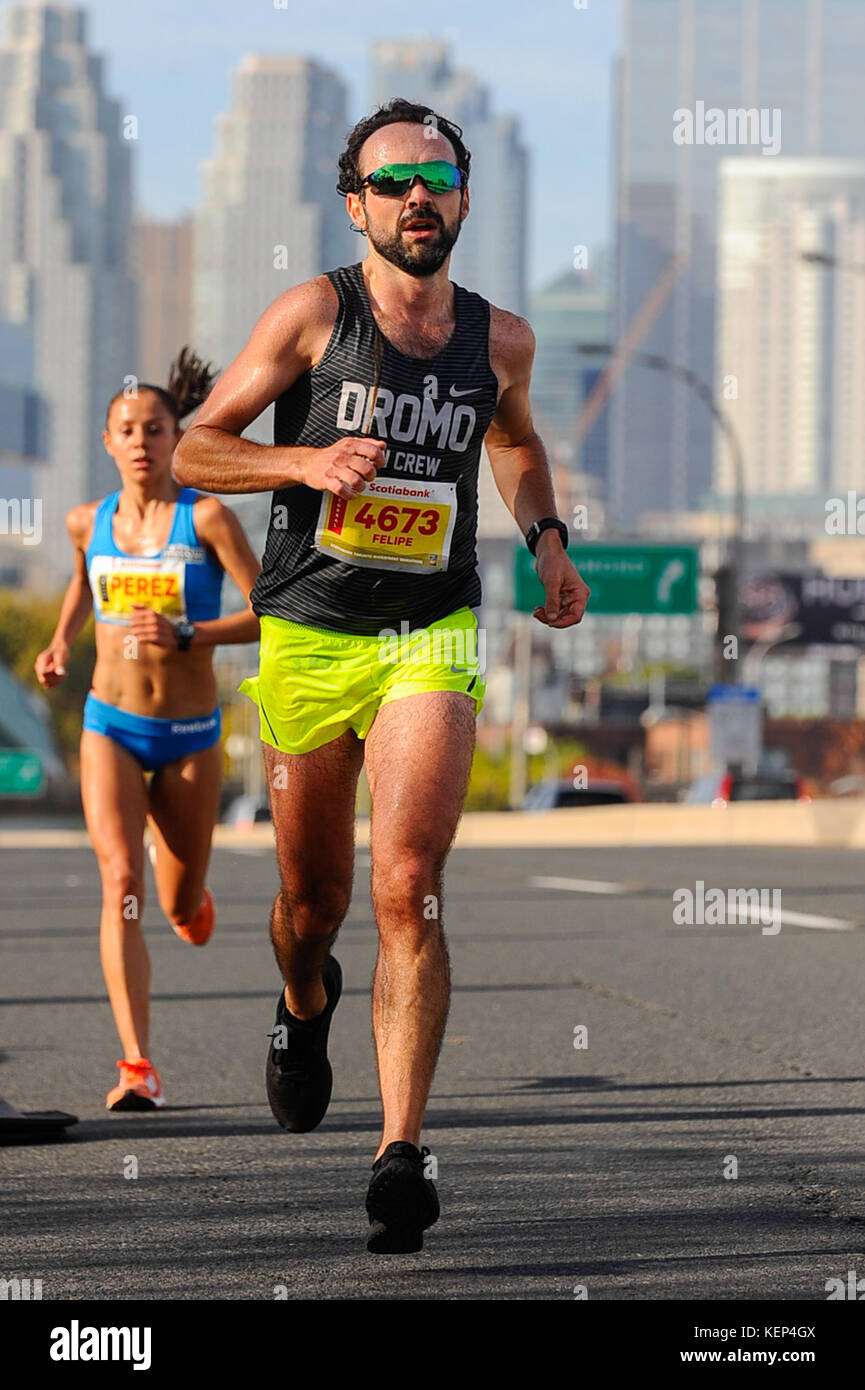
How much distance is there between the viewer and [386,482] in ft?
16.8

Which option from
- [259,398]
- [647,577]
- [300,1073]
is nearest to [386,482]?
[259,398]

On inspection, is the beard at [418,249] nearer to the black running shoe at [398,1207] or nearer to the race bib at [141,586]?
the black running shoe at [398,1207]

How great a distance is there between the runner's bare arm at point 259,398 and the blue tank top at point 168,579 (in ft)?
6.43

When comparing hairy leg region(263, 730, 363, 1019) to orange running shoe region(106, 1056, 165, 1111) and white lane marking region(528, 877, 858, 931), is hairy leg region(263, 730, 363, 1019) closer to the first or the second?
orange running shoe region(106, 1056, 165, 1111)

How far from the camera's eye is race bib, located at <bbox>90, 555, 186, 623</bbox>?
730 centimetres

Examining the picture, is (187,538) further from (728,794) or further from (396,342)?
(728,794)

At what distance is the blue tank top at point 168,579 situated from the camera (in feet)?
24.0

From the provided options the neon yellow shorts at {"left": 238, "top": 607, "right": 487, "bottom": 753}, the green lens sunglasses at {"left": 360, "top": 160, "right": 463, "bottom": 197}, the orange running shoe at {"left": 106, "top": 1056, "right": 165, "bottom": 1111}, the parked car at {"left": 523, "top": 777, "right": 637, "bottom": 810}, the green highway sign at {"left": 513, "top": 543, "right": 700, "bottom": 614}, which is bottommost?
the orange running shoe at {"left": 106, "top": 1056, "right": 165, "bottom": 1111}

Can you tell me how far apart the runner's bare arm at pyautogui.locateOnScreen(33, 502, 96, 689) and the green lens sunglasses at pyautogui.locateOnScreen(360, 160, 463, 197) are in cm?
245

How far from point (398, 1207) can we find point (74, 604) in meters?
3.66

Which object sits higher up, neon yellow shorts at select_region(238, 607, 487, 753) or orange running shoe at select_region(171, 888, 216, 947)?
neon yellow shorts at select_region(238, 607, 487, 753)

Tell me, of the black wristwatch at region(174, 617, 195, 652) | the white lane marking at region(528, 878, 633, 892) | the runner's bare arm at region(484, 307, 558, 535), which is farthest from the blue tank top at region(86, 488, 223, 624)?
→ the white lane marking at region(528, 878, 633, 892)

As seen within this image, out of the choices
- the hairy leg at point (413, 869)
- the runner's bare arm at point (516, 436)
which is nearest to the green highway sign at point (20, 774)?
the runner's bare arm at point (516, 436)

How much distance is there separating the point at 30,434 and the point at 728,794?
155 meters
